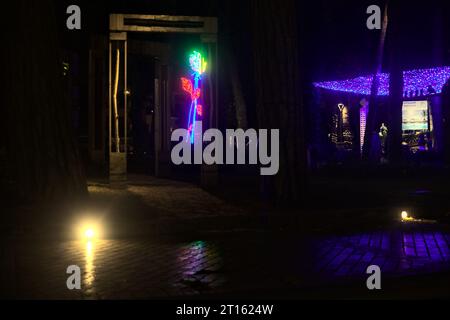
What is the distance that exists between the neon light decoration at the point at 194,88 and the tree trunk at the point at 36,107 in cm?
651

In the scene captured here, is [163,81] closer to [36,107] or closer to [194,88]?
[194,88]

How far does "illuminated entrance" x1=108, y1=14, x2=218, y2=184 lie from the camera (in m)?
14.2

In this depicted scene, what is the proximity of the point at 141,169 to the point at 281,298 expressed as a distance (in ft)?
56.2

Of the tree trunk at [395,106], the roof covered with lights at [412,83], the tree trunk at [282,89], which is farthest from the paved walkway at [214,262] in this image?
the roof covered with lights at [412,83]

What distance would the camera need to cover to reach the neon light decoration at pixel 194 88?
55.9 feet

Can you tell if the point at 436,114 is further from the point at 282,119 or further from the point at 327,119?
the point at 282,119

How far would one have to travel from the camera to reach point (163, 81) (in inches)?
694

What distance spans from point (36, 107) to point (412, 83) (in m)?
18.8

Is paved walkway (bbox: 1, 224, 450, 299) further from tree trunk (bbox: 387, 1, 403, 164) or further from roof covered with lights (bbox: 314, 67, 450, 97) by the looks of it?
roof covered with lights (bbox: 314, 67, 450, 97)

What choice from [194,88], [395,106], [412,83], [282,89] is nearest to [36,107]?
[282,89]

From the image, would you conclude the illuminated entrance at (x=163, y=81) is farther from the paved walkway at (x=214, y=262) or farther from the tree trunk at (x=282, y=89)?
the paved walkway at (x=214, y=262)

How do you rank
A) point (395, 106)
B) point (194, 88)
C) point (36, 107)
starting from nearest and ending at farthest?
1. point (36, 107)
2. point (194, 88)
3. point (395, 106)

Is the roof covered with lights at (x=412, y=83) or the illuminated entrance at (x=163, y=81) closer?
the illuminated entrance at (x=163, y=81)

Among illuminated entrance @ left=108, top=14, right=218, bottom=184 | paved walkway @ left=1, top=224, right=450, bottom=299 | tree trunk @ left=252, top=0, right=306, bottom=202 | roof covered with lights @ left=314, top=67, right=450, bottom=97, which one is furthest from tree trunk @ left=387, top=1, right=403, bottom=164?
paved walkway @ left=1, top=224, right=450, bottom=299
